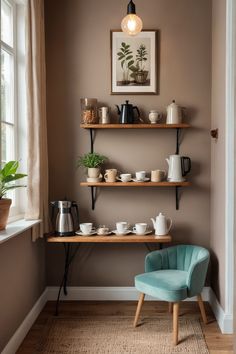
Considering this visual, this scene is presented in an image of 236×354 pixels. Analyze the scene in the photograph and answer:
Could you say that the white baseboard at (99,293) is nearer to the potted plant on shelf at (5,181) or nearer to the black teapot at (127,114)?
the potted plant on shelf at (5,181)

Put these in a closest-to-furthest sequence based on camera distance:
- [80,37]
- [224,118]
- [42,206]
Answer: [224,118], [42,206], [80,37]

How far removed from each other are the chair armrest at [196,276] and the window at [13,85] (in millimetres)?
1414

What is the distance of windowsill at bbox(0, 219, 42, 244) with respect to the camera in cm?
212

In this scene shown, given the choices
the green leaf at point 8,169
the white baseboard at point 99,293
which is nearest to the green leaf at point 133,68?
the green leaf at point 8,169

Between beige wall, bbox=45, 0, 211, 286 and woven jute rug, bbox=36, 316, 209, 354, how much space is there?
1.71 feet

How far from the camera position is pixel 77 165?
10.8 feet

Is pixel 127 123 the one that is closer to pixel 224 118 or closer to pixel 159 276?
pixel 224 118

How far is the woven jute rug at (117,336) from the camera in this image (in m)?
2.45

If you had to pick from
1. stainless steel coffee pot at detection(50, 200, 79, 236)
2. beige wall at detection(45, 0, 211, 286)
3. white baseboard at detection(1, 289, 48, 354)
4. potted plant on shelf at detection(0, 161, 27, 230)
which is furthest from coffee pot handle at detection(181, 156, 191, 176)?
white baseboard at detection(1, 289, 48, 354)

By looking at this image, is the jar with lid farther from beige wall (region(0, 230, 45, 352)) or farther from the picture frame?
beige wall (region(0, 230, 45, 352))

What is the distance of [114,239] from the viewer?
2936 mm

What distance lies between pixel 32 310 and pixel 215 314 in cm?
146

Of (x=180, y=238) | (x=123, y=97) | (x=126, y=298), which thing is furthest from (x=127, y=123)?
(x=126, y=298)

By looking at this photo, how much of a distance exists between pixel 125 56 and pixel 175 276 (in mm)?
1904
